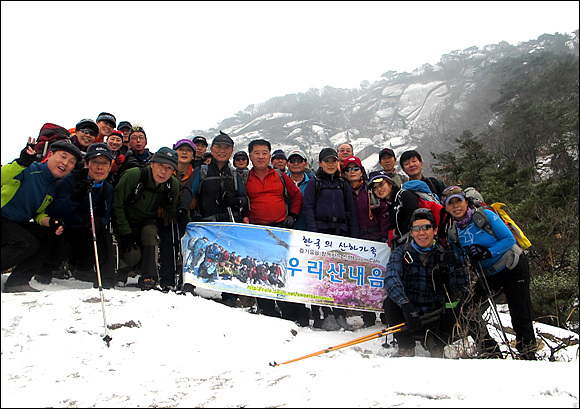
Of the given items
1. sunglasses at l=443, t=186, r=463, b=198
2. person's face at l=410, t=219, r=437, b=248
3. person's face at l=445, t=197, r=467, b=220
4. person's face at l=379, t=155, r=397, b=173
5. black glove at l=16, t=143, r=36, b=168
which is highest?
black glove at l=16, t=143, r=36, b=168

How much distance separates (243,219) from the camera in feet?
17.7

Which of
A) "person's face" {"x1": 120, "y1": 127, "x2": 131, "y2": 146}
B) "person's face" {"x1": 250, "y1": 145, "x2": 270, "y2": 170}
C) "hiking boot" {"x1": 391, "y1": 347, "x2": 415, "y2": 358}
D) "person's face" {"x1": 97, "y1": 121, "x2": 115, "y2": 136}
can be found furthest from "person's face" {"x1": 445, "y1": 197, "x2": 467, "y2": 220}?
"person's face" {"x1": 120, "y1": 127, "x2": 131, "y2": 146}

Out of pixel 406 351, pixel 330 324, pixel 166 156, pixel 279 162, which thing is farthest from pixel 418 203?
pixel 166 156

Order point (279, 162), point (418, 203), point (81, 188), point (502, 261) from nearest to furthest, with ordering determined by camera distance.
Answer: point (502, 261)
point (418, 203)
point (81, 188)
point (279, 162)

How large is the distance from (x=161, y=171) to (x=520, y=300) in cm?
463

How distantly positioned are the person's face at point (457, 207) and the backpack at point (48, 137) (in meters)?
5.05

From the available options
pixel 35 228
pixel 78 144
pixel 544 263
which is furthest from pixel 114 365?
pixel 544 263

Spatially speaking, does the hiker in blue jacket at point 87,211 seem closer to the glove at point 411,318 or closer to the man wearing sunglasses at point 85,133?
the man wearing sunglasses at point 85,133

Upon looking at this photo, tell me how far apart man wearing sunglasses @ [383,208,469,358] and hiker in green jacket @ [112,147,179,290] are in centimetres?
313

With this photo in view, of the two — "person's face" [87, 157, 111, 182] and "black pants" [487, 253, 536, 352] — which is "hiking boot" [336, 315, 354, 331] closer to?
"black pants" [487, 253, 536, 352]

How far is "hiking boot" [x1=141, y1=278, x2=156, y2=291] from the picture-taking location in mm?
4973

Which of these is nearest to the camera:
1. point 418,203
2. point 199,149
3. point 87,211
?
point 418,203

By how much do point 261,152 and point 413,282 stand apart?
2.72 m

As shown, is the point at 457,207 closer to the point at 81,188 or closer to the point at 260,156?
the point at 260,156
